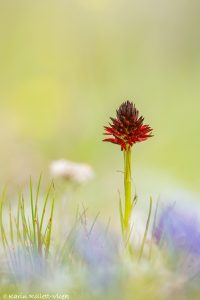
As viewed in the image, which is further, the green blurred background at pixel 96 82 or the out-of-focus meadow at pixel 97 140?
the green blurred background at pixel 96 82

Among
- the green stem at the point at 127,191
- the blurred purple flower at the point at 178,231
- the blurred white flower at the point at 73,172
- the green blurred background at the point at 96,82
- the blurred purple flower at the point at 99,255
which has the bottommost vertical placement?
the blurred purple flower at the point at 99,255

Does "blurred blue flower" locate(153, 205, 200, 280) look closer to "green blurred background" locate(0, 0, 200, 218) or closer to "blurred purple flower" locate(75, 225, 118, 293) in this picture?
"blurred purple flower" locate(75, 225, 118, 293)

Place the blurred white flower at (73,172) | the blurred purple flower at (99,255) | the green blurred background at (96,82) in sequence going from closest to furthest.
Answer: the blurred purple flower at (99,255) → the blurred white flower at (73,172) → the green blurred background at (96,82)

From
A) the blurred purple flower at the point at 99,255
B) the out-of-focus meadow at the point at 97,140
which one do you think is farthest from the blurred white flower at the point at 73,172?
the blurred purple flower at the point at 99,255

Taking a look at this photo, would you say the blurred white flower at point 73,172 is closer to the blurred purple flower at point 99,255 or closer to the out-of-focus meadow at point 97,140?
the out-of-focus meadow at point 97,140

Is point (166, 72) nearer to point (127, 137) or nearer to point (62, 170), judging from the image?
point (62, 170)

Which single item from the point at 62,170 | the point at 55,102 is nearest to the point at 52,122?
the point at 55,102

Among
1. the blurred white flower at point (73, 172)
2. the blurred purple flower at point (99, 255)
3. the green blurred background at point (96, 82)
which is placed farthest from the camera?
the green blurred background at point (96, 82)

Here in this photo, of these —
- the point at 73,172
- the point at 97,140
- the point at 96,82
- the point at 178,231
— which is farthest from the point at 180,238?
the point at 96,82

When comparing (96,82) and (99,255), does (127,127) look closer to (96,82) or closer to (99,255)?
(99,255)
